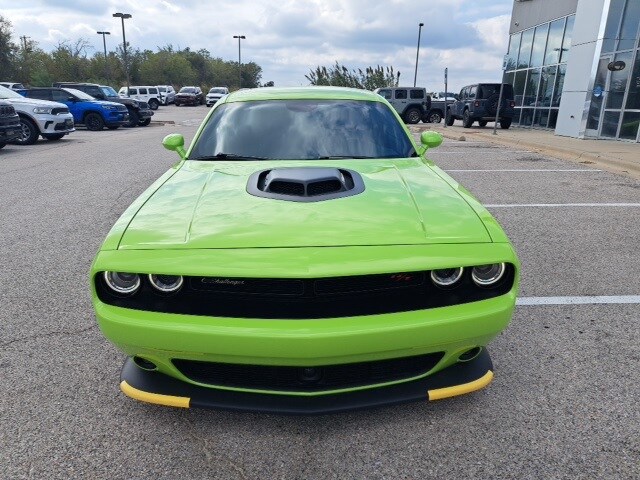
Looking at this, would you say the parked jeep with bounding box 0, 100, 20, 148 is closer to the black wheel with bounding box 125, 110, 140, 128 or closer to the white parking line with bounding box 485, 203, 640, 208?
the black wheel with bounding box 125, 110, 140, 128

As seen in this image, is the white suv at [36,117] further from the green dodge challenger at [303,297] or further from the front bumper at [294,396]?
the front bumper at [294,396]

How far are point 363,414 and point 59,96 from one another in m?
19.6

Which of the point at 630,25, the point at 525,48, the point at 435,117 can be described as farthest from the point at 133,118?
the point at 630,25

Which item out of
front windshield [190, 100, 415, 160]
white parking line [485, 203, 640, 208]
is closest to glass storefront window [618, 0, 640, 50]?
white parking line [485, 203, 640, 208]

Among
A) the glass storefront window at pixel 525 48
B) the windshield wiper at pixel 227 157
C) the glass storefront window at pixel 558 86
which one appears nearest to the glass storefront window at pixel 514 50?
the glass storefront window at pixel 525 48

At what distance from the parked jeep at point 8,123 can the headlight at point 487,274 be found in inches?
480

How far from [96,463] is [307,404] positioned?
2.94 feet

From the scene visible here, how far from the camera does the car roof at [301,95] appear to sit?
3.51m

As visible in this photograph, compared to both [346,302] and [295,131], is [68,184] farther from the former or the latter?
[346,302]

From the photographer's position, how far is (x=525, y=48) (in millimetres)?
22359

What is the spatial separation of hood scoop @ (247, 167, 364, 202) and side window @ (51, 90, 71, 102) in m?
18.5

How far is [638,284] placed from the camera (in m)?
3.71

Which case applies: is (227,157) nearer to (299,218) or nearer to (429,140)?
(299,218)

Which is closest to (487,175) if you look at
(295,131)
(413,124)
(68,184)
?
(295,131)
